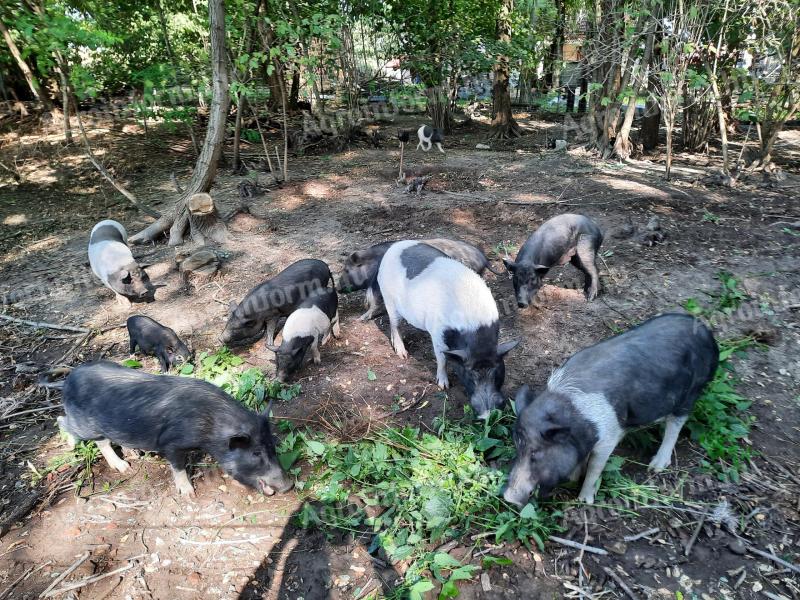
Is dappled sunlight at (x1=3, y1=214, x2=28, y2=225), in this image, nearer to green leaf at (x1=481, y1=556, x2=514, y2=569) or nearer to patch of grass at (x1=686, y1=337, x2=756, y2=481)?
green leaf at (x1=481, y1=556, x2=514, y2=569)

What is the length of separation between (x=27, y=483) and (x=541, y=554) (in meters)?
4.05

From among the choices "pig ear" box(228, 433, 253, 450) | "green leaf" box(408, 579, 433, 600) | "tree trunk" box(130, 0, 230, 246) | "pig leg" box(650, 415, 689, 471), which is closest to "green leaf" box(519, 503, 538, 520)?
"green leaf" box(408, 579, 433, 600)

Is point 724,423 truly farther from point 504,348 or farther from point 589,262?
point 589,262

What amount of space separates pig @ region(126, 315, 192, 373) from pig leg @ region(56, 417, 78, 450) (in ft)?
3.82

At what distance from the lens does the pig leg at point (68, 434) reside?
4.10 metres

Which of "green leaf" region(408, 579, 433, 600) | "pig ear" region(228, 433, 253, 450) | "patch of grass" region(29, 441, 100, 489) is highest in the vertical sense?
"pig ear" region(228, 433, 253, 450)

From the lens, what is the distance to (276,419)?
4.54 m

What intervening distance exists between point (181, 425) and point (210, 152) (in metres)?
6.38

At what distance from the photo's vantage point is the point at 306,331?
5285 mm

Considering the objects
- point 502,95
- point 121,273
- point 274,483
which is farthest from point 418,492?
point 502,95

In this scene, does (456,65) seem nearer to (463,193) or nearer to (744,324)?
(463,193)

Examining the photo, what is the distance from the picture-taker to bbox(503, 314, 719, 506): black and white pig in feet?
10.7

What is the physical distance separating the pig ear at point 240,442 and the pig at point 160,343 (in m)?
2.14

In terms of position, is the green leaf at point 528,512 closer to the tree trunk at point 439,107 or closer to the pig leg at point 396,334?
the pig leg at point 396,334
